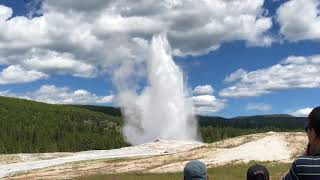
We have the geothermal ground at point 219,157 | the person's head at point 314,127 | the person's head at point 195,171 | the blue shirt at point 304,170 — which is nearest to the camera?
the blue shirt at point 304,170

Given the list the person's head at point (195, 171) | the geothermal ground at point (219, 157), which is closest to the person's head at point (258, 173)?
the person's head at point (195, 171)

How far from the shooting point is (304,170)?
5207mm

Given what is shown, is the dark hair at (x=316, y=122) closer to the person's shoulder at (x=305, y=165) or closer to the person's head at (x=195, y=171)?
the person's shoulder at (x=305, y=165)

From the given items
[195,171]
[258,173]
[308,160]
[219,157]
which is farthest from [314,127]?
[219,157]

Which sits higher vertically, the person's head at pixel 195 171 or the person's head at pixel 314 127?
the person's head at pixel 314 127

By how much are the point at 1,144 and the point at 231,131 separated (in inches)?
2553

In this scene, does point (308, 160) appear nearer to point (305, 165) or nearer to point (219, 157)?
point (305, 165)

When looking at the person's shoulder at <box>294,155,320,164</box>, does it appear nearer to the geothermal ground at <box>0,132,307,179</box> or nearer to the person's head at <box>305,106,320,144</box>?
the person's head at <box>305,106,320,144</box>

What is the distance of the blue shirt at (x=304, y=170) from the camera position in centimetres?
517

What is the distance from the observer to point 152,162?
61.8m

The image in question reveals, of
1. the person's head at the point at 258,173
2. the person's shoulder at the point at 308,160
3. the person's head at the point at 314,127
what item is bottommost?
the person's head at the point at 258,173

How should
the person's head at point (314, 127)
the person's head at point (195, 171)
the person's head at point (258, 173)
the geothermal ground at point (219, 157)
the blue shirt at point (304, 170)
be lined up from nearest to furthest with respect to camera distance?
the blue shirt at point (304, 170) → the person's head at point (314, 127) → the person's head at point (195, 171) → the person's head at point (258, 173) → the geothermal ground at point (219, 157)

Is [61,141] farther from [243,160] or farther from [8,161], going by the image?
[243,160]

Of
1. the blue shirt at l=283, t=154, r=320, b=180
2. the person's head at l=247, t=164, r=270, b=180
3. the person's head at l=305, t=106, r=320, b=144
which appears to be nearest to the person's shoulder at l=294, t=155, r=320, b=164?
the blue shirt at l=283, t=154, r=320, b=180
